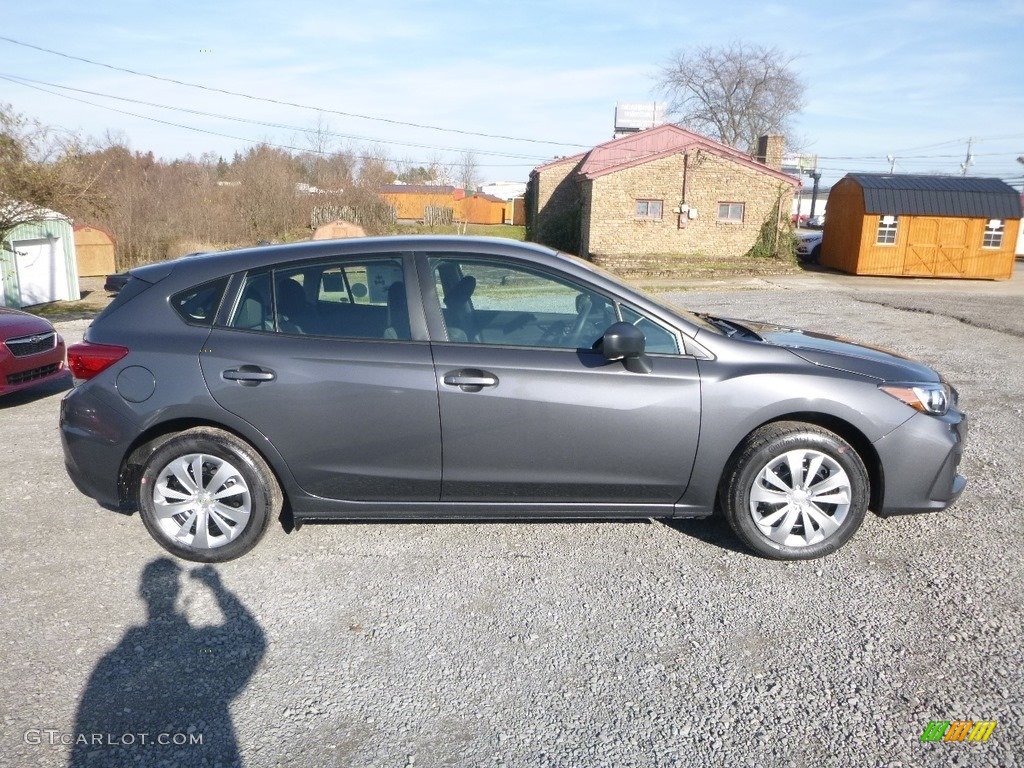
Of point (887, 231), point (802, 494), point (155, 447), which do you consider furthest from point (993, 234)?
point (155, 447)

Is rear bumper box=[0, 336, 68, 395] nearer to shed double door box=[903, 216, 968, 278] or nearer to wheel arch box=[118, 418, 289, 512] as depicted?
wheel arch box=[118, 418, 289, 512]

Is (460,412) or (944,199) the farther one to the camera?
(944,199)

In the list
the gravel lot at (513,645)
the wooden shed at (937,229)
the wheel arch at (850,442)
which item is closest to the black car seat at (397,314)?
the gravel lot at (513,645)

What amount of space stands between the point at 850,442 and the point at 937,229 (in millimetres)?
28552

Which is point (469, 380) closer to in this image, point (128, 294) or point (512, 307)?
point (512, 307)

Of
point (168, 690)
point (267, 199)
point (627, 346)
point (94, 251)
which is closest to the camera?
point (168, 690)

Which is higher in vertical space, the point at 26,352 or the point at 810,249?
the point at 810,249

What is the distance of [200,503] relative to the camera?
4164 millimetres

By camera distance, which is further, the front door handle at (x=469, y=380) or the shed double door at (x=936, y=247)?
the shed double door at (x=936, y=247)

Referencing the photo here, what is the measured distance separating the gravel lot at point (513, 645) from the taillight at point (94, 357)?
3.31 feet

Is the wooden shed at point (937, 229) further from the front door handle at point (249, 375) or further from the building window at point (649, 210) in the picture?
the front door handle at point (249, 375)

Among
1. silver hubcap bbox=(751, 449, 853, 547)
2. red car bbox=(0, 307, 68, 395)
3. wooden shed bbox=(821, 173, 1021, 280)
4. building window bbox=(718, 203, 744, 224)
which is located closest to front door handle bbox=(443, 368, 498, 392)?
silver hubcap bbox=(751, 449, 853, 547)

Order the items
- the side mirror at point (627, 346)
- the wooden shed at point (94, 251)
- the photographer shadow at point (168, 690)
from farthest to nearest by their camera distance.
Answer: the wooden shed at point (94, 251)
the side mirror at point (627, 346)
the photographer shadow at point (168, 690)

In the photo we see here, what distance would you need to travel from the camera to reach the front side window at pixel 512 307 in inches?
166
